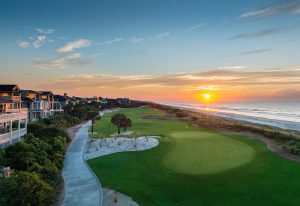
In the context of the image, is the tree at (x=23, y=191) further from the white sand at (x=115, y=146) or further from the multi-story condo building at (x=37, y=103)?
the multi-story condo building at (x=37, y=103)

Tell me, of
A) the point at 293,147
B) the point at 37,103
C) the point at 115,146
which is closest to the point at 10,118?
the point at 115,146

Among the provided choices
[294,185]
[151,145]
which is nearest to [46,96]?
[151,145]

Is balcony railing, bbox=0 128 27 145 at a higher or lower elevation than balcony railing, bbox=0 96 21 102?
lower

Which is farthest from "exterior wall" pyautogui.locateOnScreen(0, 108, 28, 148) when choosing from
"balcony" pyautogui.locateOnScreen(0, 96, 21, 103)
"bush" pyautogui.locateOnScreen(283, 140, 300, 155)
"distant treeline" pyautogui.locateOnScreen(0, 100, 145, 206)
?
Result: "bush" pyautogui.locateOnScreen(283, 140, 300, 155)

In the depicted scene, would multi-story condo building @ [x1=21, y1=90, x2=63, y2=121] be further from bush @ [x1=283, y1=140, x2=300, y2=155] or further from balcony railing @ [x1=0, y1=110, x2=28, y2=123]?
bush @ [x1=283, y1=140, x2=300, y2=155]

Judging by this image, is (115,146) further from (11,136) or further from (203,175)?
(203,175)
